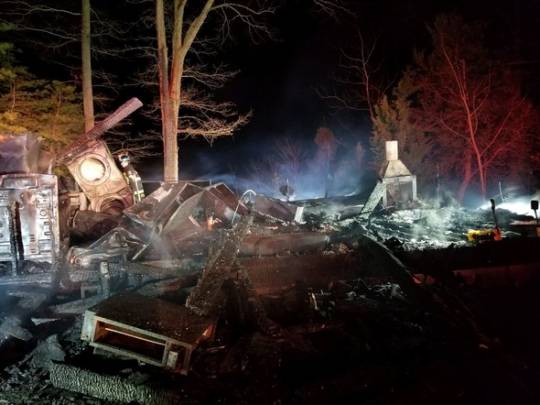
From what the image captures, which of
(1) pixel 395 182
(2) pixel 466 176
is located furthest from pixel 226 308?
(2) pixel 466 176

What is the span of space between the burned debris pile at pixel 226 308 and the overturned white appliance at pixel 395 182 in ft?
9.77

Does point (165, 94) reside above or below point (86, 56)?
below

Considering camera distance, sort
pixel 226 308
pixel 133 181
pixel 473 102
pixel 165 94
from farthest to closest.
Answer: pixel 473 102, pixel 165 94, pixel 133 181, pixel 226 308

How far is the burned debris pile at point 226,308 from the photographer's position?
4.00m

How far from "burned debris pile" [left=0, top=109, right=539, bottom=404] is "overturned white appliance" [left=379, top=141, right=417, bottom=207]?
2.98 metres

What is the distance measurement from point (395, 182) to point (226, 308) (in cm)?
904

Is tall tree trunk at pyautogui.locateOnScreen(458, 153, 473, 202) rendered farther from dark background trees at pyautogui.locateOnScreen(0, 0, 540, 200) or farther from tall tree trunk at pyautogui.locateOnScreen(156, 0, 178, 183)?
tall tree trunk at pyautogui.locateOnScreen(156, 0, 178, 183)

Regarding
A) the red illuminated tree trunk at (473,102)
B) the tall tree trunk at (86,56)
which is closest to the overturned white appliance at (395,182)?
the red illuminated tree trunk at (473,102)

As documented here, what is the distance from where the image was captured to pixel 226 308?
543 centimetres

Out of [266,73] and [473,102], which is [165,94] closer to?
[473,102]

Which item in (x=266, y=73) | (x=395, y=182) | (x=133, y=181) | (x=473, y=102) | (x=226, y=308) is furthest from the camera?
(x=266, y=73)

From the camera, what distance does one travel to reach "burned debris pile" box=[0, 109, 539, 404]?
400cm

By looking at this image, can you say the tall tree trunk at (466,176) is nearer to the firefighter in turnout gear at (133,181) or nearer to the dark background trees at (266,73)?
the dark background trees at (266,73)

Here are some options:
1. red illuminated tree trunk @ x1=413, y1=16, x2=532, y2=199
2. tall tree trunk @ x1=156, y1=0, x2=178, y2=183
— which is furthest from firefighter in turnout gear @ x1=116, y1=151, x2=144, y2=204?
red illuminated tree trunk @ x1=413, y1=16, x2=532, y2=199
